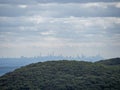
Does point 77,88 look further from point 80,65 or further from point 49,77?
point 80,65

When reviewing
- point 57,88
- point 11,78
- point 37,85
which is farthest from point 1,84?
point 57,88

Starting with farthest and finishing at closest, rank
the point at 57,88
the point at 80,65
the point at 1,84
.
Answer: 1. the point at 80,65
2. the point at 1,84
3. the point at 57,88

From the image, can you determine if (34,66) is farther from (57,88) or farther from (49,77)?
(57,88)

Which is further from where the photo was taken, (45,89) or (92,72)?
(92,72)

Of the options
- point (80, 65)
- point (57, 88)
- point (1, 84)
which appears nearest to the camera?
point (57, 88)

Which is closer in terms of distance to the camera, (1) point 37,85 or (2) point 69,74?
(1) point 37,85

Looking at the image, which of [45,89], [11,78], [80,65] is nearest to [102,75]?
[80,65]
